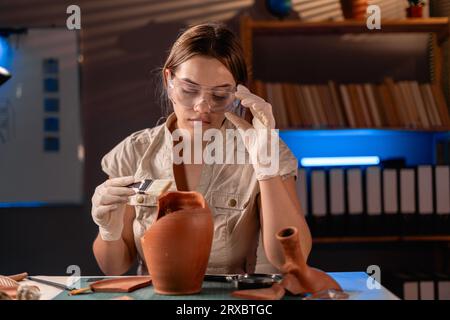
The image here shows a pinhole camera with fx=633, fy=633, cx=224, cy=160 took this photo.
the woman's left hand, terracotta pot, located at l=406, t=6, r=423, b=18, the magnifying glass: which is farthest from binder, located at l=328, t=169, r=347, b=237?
the magnifying glass

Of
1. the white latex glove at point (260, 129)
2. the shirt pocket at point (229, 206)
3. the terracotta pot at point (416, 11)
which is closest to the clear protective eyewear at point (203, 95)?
the white latex glove at point (260, 129)

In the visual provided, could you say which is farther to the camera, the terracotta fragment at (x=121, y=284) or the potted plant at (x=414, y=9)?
the potted plant at (x=414, y=9)

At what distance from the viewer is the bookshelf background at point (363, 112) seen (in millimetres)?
2547

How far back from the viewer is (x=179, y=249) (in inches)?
43.0

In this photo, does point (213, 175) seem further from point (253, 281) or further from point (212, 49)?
point (253, 281)

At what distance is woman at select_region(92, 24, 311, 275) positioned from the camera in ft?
4.66

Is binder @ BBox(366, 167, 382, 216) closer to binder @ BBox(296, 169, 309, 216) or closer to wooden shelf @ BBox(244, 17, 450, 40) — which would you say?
binder @ BBox(296, 169, 309, 216)

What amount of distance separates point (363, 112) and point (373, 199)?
0.36m

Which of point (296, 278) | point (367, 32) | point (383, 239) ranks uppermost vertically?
point (367, 32)

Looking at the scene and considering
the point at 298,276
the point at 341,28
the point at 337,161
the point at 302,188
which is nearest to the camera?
the point at 298,276

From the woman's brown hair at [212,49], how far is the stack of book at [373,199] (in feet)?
3.31

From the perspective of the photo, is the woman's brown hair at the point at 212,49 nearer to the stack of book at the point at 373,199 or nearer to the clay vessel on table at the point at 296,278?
the clay vessel on table at the point at 296,278

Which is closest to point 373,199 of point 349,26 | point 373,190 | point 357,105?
point 373,190
